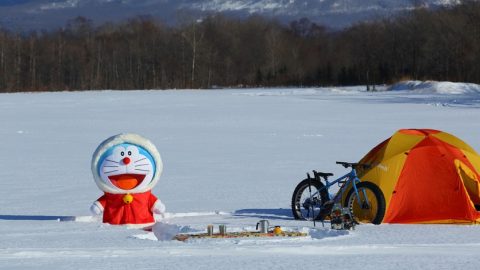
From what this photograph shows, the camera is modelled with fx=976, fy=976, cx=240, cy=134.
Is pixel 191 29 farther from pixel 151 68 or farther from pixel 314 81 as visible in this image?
pixel 314 81

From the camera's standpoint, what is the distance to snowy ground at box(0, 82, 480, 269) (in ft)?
29.1

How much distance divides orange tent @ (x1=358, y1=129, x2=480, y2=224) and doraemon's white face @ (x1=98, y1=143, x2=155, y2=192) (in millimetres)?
2696

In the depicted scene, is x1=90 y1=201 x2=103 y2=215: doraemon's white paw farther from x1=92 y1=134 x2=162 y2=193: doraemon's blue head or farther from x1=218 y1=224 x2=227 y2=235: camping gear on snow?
x1=218 y1=224 x2=227 y2=235: camping gear on snow

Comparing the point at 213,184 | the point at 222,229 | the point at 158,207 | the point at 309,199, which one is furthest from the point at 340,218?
the point at 213,184

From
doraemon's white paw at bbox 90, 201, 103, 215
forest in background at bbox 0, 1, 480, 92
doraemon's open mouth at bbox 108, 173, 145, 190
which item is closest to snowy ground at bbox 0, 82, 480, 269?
doraemon's white paw at bbox 90, 201, 103, 215

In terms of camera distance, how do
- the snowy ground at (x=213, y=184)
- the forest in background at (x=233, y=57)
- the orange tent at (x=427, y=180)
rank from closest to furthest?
1. the snowy ground at (x=213, y=184)
2. the orange tent at (x=427, y=180)
3. the forest in background at (x=233, y=57)

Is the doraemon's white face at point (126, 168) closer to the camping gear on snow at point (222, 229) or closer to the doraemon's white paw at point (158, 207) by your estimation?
the doraemon's white paw at point (158, 207)

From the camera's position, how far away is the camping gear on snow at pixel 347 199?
36.1ft

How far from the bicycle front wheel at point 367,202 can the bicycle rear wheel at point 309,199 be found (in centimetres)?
40

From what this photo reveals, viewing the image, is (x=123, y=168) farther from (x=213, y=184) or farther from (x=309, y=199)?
(x=213, y=184)

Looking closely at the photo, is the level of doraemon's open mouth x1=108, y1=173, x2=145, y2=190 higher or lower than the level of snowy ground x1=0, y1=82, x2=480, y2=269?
higher

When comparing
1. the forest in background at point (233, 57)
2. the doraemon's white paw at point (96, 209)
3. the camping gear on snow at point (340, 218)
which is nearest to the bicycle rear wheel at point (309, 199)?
the camping gear on snow at point (340, 218)

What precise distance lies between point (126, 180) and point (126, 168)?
0.15m

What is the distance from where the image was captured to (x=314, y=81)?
300ft
